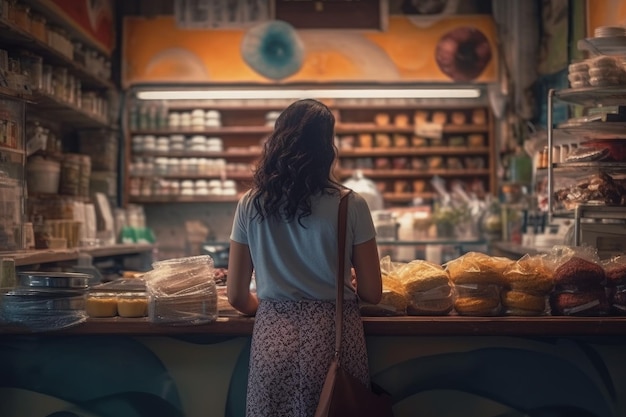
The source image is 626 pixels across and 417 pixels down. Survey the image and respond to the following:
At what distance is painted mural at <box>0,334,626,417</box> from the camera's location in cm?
270

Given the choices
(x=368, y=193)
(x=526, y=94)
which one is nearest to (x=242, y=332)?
(x=368, y=193)

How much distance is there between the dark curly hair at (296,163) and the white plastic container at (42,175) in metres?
3.20

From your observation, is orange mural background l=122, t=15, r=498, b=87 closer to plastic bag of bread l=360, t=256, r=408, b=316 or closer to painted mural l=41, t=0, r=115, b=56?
painted mural l=41, t=0, r=115, b=56

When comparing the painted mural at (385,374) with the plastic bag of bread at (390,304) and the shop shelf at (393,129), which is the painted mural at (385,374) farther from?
the shop shelf at (393,129)

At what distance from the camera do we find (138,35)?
7.81m

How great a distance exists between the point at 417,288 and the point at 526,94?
5.02 m

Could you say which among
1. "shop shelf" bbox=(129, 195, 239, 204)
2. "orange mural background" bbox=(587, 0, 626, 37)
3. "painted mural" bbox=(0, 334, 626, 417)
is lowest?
"painted mural" bbox=(0, 334, 626, 417)

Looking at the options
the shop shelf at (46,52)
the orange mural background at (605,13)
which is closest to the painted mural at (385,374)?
the shop shelf at (46,52)

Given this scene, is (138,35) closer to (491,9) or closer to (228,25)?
(228,25)

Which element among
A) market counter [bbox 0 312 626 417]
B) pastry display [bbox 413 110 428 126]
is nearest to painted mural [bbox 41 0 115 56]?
pastry display [bbox 413 110 428 126]

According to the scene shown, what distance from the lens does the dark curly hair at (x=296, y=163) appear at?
2.29 m

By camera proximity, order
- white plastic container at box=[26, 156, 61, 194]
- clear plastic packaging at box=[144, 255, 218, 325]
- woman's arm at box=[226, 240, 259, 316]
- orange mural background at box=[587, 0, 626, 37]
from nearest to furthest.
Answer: woman's arm at box=[226, 240, 259, 316] → clear plastic packaging at box=[144, 255, 218, 325] → orange mural background at box=[587, 0, 626, 37] → white plastic container at box=[26, 156, 61, 194]

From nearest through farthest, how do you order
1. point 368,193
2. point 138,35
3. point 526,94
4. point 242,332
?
1. point 242,332
2. point 368,193
3. point 526,94
4. point 138,35

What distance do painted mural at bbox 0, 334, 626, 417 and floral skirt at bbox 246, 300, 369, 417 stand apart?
0.36m
